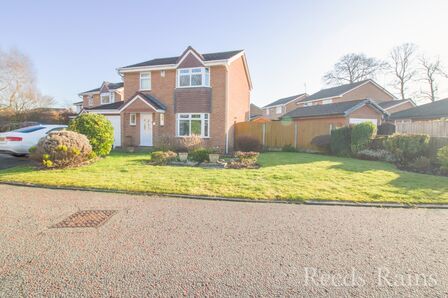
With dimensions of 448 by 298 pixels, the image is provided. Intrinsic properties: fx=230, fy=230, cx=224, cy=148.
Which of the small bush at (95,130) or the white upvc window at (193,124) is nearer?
the small bush at (95,130)

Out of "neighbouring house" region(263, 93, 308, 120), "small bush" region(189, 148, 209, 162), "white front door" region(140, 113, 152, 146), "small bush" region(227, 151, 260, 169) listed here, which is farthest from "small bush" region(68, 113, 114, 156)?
"neighbouring house" region(263, 93, 308, 120)

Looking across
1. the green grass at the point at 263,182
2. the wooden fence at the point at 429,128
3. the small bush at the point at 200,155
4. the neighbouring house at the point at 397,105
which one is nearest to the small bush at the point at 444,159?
the green grass at the point at 263,182

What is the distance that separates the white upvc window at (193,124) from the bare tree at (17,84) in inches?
1166

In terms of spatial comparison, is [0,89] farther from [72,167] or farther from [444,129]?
[444,129]

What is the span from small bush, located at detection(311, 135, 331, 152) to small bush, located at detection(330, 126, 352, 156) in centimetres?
52

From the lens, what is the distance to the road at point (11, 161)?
31.9 feet

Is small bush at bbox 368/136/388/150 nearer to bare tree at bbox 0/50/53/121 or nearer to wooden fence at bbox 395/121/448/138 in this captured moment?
wooden fence at bbox 395/121/448/138

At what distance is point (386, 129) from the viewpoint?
1922 cm

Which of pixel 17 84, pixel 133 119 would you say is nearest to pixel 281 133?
pixel 133 119

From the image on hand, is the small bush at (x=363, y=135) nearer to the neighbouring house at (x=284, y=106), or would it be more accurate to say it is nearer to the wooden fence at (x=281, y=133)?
the wooden fence at (x=281, y=133)

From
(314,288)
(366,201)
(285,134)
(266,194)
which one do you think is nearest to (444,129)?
(285,134)

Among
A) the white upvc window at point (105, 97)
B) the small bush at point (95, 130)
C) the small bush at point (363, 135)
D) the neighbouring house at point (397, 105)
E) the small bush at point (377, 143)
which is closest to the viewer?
the small bush at point (95, 130)

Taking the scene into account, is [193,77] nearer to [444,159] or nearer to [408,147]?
[408,147]

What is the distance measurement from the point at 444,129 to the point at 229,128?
1318 cm
